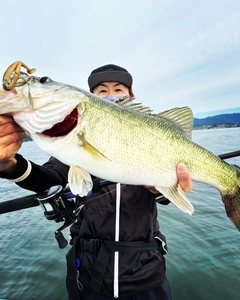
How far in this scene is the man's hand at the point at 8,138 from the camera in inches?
66.3

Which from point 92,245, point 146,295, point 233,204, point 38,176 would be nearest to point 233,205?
point 233,204

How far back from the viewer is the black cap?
2961mm

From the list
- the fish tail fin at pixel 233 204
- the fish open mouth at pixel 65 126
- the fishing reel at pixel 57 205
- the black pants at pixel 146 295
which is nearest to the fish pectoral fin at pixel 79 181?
the fish open mouth at pixel 65 126

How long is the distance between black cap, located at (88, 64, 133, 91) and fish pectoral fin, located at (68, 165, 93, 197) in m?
1.52

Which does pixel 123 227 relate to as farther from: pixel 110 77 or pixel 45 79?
pixel 110 77

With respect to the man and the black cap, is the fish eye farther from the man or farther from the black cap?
the black cap

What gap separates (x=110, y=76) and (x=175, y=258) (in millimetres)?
4519

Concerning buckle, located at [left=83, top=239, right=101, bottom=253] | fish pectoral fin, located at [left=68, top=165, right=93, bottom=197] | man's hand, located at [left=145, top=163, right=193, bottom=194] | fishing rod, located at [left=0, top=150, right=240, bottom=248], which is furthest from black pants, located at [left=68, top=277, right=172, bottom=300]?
fish pectoral fin, located at [left=68, top=165, right=93, bottom=197]

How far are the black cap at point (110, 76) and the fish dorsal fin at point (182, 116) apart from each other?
0.97 metres

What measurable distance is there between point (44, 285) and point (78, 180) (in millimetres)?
4130

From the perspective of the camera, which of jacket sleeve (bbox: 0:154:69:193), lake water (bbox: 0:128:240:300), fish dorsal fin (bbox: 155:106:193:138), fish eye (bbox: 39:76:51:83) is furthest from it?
lake water (bbox: 0:128:240:300)

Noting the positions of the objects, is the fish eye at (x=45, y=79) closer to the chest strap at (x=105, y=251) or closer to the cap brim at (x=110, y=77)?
the cap brim at (x=110, y=77)

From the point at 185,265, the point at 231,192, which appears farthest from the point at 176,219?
the point at 231,192

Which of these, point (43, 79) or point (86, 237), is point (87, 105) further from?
point (86, 237)
